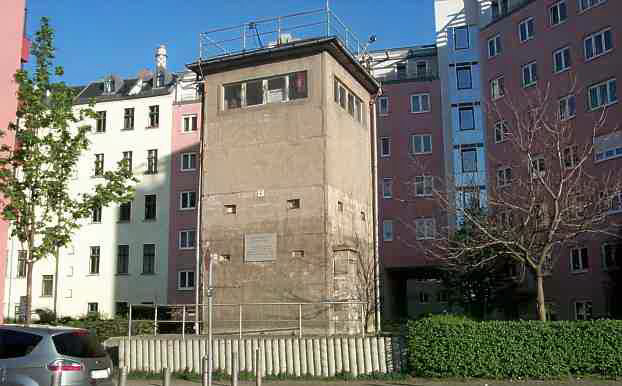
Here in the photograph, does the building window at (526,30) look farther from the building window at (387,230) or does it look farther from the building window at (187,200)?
the building window at (187,200)

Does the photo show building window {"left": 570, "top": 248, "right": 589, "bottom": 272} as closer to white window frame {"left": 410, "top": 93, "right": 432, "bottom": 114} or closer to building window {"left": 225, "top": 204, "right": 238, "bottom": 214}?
white window frame {"left": 410, "top": 93, "right": 432, "bottom": 114}

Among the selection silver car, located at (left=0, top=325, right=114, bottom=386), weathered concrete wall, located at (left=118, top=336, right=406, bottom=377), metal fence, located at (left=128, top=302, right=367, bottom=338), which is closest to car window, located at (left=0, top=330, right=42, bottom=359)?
silver car, located at (left=0, top=325, right=114, bottom=386)

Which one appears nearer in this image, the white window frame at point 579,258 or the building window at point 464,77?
the white window frame at point 579,258

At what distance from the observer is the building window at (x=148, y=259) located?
157ft

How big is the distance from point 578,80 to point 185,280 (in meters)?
28.5

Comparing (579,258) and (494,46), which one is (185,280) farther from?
(494,46)

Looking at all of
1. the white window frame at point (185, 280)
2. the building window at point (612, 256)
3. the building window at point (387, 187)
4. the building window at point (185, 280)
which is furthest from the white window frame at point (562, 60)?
the building window at point (185, 280)

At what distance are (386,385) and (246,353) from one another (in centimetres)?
445

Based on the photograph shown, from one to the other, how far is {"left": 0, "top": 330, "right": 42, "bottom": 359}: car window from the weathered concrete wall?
21.6ft

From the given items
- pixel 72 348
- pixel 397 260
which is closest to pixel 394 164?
pixel 397 260

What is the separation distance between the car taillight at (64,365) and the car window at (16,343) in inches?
21.2

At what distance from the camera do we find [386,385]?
52.5ft

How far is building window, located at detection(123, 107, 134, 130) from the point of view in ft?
167

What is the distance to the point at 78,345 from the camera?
1222 cm
